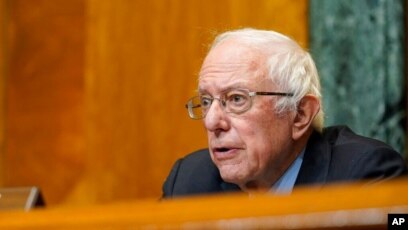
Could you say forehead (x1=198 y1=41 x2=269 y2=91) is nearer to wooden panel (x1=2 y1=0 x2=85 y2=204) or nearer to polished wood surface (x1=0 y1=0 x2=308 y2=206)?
polished wood surface (x1=0 y1=0 x2=308 y2=206)

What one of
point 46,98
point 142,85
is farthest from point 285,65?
point 46,98

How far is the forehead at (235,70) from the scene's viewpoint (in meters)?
1.87

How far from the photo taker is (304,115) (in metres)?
1.92

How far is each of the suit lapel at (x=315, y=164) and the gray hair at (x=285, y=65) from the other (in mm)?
96

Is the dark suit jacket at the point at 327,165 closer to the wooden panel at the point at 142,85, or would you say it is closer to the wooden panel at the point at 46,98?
the wooden panel at the point at 142,85

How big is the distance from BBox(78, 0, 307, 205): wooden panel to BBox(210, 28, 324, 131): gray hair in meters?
0.98

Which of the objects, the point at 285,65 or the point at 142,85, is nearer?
the point at 285,65

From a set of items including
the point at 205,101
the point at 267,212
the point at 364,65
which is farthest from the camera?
the point at 364,65

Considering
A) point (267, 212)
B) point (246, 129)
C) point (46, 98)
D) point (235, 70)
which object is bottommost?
point (46, 98)

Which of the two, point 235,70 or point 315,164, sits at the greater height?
point 235,70

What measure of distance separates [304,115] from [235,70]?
0.66 feet

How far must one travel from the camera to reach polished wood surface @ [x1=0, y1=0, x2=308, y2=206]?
300 centimetres

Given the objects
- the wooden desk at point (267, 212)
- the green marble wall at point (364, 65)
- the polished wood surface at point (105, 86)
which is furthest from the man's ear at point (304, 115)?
the wooden desk at point (267, 212)

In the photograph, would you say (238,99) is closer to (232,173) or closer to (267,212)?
(232,173)
